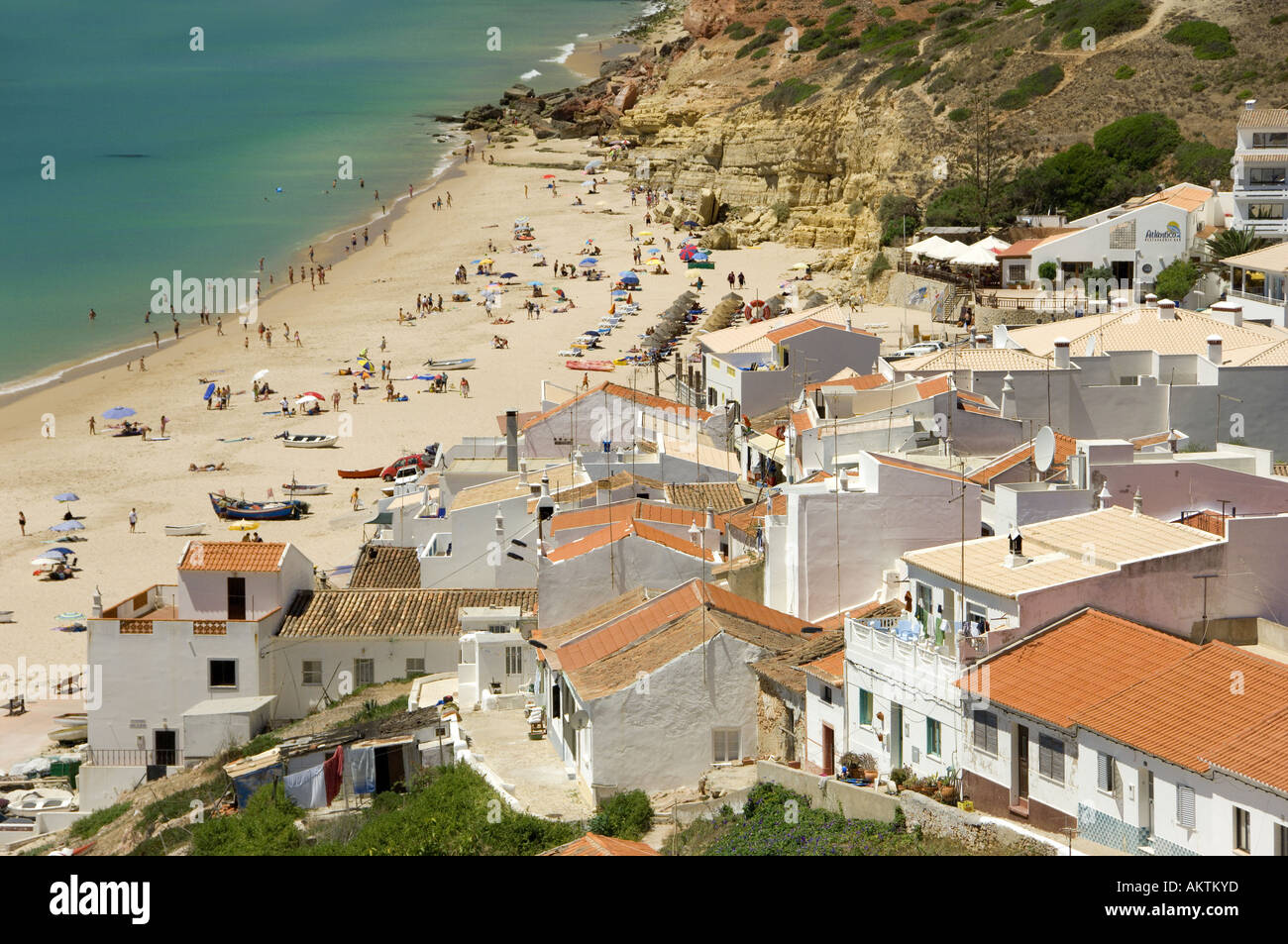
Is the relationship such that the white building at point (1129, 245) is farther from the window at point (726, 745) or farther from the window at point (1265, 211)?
the window at point (726, 745)

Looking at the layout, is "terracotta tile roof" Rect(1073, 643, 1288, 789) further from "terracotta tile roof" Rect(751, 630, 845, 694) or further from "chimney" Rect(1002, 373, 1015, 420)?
"chimney" Rect(1002, 373, 1015, 420)

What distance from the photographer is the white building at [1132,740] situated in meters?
15.0

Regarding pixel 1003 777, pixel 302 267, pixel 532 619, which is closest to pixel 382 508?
pixel 532 619

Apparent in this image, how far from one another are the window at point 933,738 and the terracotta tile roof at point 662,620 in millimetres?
4485

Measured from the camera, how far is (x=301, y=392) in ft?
201

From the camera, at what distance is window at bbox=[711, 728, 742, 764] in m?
22.2

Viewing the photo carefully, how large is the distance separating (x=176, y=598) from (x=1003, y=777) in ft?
60.1

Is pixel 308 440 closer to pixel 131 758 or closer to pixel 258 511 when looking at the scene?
pixel 258 511

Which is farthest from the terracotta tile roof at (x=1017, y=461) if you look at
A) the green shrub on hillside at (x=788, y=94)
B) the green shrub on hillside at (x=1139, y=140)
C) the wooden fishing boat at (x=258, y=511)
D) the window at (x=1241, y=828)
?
the green shrub on hillside at (x=788, y=94)

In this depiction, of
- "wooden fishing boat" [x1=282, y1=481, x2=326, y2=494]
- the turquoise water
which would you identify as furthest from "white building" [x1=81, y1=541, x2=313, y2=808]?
the turquoise water

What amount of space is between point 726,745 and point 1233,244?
33.5 m

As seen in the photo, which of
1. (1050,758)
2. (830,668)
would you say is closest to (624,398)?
(830,668)

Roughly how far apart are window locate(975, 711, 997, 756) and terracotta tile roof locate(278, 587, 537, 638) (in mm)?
13189
